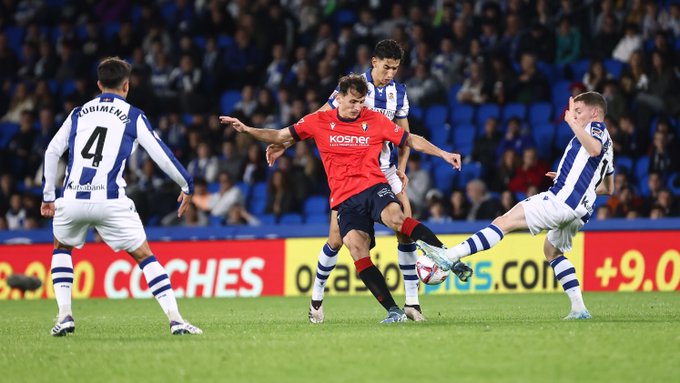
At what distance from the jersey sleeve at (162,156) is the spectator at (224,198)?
10651 millimetres

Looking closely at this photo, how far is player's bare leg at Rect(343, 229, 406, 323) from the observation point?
9.58 metres

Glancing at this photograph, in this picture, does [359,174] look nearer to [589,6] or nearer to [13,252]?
[13,252]

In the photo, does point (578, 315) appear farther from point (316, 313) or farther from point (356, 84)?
point (356, 84)

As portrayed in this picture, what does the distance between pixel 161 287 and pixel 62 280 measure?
2.85ft

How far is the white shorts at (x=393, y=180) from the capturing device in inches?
405

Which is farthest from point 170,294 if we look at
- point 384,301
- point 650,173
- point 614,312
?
point 650,173

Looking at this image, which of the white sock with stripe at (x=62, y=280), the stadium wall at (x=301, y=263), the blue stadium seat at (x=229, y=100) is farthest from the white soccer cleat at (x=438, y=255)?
the blue stadium seat at (x=229, y=100)

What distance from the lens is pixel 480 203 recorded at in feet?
57.3

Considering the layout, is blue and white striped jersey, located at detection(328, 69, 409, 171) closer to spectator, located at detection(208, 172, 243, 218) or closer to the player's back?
the player's back

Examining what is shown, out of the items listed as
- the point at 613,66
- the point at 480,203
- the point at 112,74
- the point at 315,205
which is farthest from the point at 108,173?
the point at 613,66

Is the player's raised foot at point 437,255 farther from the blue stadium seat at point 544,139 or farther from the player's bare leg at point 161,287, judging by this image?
the blue stadium seat at point 544,139

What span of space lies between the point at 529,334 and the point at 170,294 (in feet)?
8.86

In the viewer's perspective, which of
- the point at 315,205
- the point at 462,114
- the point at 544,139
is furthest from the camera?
the point at 462,114

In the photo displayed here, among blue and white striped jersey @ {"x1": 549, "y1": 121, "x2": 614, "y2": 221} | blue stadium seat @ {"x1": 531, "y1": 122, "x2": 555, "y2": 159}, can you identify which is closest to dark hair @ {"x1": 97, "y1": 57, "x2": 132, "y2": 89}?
blue and white striped jersey @ {"x1": 549, "y1": 121, "x2": 614, "y2": 221}
